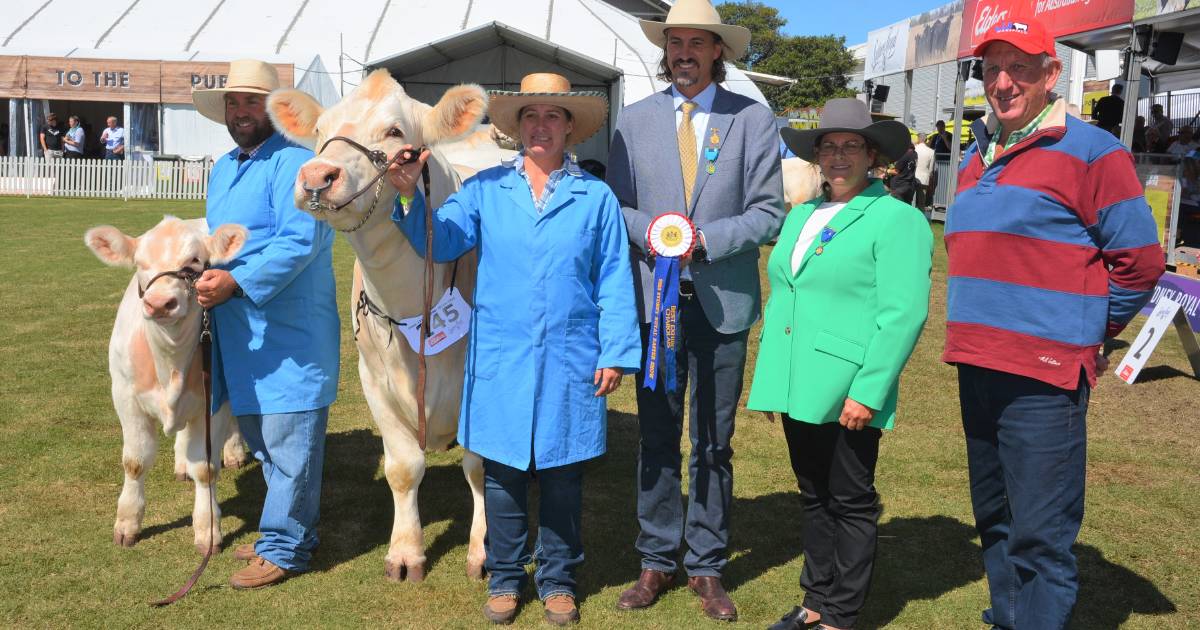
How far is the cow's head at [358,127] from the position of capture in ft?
10.0

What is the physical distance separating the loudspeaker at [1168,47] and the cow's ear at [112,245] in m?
11.3

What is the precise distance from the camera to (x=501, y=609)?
3.62 metres

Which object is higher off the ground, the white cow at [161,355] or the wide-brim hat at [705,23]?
the wide-brim hat at [705,23]

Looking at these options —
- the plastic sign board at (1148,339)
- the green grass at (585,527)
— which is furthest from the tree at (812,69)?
the green grass at (585,527)

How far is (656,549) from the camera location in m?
3.88

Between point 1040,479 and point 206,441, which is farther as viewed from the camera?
point 206,441

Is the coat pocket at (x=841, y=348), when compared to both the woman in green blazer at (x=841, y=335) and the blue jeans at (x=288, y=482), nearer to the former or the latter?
the woman in green blazer at (x=841, y=335)

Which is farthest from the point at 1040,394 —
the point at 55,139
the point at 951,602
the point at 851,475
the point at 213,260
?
the point at 55,139

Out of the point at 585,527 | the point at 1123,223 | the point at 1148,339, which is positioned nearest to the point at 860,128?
the point at 1123,223

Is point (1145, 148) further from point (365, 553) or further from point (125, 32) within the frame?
point (125, 32)

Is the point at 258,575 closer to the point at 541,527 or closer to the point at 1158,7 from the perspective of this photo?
the point at 541,527

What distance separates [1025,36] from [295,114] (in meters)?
2.57

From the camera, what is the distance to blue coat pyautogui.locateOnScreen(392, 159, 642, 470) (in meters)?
3.41

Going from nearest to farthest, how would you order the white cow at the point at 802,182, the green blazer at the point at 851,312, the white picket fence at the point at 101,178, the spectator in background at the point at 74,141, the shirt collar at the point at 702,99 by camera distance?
the green blazer at the point at 851,312 → the shirt collar at the point at 702,99 → the white cow at the point at 802,182 → the white picket fence at the point at 101,178 → the spectator in background at the point at 74,141
